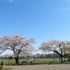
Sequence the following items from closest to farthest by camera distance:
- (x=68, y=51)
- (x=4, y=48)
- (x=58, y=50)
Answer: (x=4, y=48) → (x=58, y=50) → (x=68, y=51)

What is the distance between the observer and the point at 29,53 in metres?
46.2

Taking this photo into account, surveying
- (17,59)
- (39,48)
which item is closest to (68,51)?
(39,48)

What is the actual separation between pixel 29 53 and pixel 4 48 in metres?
5.59

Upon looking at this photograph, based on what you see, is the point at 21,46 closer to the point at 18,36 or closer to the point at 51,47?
the point at 18,36

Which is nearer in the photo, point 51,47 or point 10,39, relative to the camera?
point 10,39

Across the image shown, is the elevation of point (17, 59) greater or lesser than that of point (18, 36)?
lesser

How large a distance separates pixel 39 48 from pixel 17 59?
33.2 ft

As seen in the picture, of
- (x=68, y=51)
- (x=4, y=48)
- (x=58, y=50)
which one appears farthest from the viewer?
(x=68, y=51)

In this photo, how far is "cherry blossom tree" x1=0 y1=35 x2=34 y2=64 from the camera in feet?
144

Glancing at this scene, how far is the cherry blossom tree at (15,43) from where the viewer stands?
43.8 metres

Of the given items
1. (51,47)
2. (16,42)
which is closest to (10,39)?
(16,42)

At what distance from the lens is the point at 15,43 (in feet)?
145

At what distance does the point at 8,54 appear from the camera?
44.8m

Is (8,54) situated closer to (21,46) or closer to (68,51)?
(21,46)
